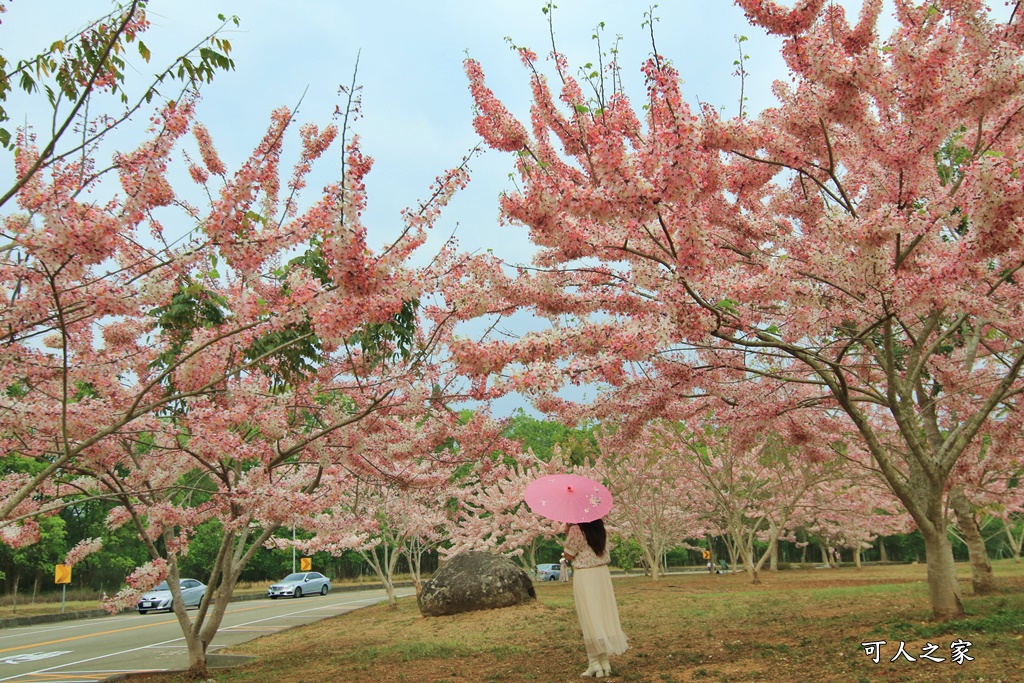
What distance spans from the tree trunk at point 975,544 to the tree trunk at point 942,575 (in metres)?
3.22

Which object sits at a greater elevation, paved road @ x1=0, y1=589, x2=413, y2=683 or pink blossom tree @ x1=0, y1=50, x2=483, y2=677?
pink blossom tree @ x1=0, y1=50, x2=483, y2=677

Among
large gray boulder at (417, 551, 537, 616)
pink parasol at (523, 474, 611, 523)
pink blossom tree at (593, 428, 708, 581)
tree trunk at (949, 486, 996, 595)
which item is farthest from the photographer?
pink blossom tree at (593, 428, 708, 581)

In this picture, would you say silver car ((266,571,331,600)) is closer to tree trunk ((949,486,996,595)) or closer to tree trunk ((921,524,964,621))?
tree trunk ((949,486,996,595))

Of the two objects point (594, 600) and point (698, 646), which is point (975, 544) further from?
point (594, 600)

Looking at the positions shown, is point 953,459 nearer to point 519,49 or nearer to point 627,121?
point 627,121

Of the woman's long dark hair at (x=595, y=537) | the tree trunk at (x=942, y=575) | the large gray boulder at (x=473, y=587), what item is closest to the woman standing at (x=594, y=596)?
the woman's long dark hair at (x=595, y=537)

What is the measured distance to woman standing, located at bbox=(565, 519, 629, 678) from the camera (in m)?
5.97

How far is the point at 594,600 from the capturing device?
620 cm

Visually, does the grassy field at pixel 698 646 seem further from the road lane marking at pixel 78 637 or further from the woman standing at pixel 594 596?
the road lane marking at pixel 78 637

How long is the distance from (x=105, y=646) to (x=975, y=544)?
Result: 14354mm

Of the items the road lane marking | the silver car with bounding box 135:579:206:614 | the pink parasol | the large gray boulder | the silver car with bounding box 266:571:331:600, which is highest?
the pink parasol

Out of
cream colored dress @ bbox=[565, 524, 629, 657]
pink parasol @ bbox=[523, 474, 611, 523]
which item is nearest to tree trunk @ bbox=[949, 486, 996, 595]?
pink parasol @ bbox=[523, 474, 611, 523]

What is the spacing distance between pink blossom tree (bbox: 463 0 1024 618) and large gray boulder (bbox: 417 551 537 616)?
27.8 feet

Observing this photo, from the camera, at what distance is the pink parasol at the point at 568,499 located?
6.38 meters
